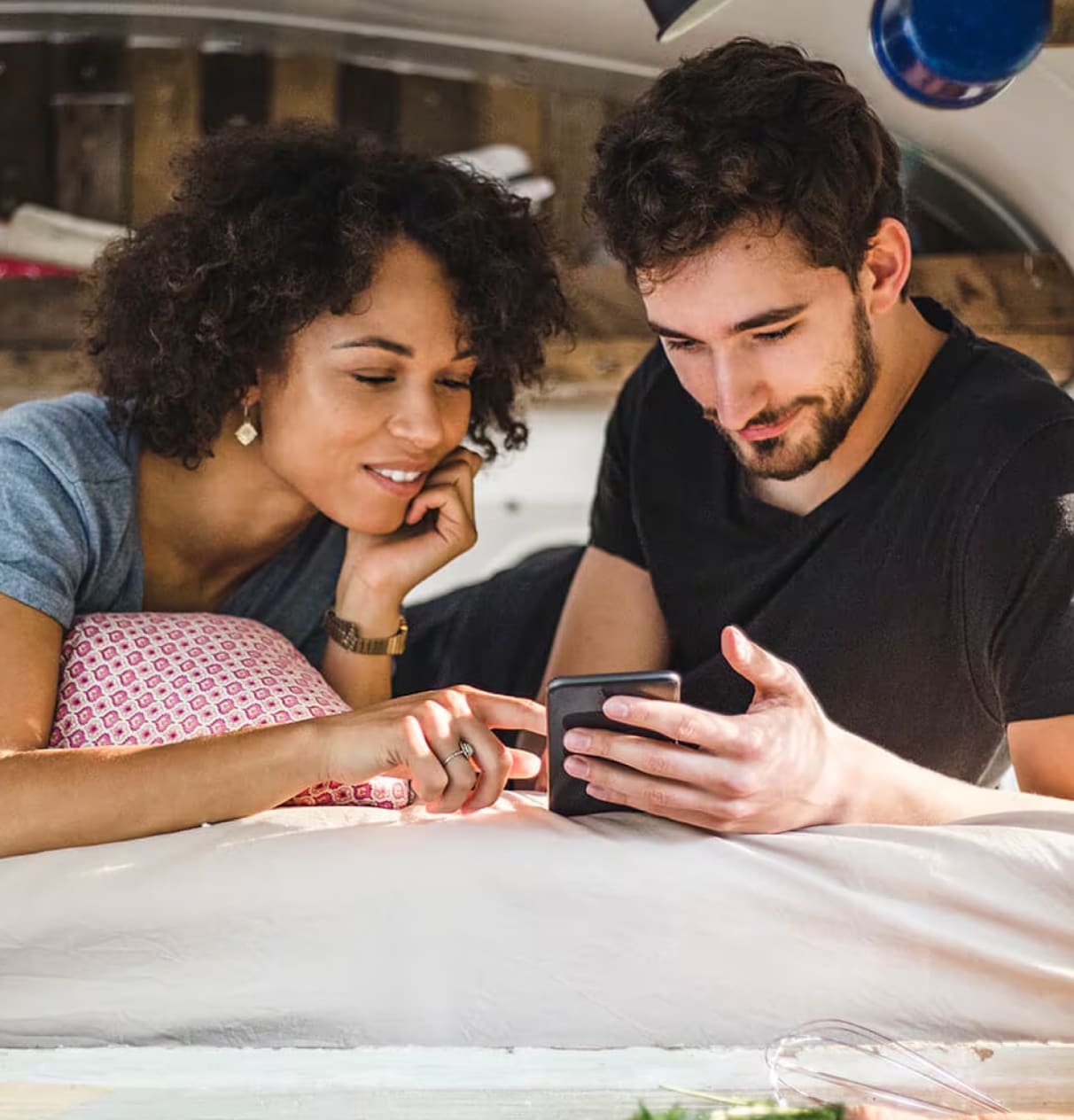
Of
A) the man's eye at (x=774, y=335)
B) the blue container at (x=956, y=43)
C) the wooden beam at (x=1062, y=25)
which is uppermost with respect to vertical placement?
the wooden beam at (x=1062, y=25)

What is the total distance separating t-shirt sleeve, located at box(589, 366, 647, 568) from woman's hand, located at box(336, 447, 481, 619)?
0.69ft

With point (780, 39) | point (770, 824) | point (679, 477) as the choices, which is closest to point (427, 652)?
point (679, 477)

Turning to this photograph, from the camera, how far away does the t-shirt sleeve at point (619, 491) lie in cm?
192

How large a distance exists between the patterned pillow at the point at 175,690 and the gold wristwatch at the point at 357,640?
0.90ft

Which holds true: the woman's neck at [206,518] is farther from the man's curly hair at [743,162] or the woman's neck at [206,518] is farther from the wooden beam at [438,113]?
the wooden beam at [438,113]

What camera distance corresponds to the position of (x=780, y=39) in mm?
2291

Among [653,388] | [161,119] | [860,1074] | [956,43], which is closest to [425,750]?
[860,1074]

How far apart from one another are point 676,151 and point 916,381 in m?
0.40

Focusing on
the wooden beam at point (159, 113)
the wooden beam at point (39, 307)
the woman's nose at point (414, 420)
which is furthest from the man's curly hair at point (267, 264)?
the wooden beam at point (159, 113)

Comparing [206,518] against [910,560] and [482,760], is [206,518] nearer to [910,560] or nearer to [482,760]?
[482,760]

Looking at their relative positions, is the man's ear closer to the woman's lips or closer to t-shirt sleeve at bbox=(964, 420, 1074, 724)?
t-shirt sleeve at bbox=(964, 420, 1074, 724)

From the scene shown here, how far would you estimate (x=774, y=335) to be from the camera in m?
1.53

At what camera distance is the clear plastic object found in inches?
43.1

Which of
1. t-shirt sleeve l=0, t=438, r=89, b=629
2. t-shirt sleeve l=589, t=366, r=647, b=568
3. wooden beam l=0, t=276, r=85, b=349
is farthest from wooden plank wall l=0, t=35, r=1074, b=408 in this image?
t-shirt sleeve l=0, t=438, r=89, b=629
